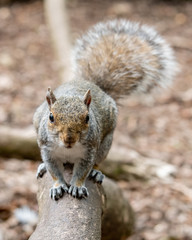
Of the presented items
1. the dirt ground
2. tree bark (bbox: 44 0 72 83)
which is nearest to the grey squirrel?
the dirt ground

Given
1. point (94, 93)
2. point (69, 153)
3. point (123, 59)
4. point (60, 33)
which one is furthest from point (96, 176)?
point (60, 33)

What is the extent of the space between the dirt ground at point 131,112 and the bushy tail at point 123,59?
0.86ft

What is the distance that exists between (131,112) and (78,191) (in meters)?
3.68

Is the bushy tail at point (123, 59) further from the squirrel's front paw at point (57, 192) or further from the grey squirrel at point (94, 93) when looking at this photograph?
the squirrel's front paw at point (57, 192)

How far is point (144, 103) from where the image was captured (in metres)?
6.03

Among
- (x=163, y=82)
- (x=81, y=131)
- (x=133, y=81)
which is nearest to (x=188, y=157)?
(x=163, y=82)

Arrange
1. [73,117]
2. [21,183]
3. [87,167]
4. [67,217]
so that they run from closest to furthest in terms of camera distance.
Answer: [67,217]
[73,117]
[87,167]
[21,183]

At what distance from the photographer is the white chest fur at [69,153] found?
236cm

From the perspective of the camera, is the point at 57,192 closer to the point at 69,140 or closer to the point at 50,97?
the point at 69,140

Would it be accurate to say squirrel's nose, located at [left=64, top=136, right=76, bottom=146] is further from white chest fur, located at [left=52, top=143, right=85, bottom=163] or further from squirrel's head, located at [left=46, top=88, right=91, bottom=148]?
white chest fur, located at [left=52, top=143, right=85, bottom=163]

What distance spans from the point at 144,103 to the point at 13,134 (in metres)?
2.46

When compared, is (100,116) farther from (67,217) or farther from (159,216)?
(159,216)

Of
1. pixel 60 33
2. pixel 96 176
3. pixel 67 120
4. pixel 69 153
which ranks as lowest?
pixel 96 176

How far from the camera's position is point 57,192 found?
2260mm
